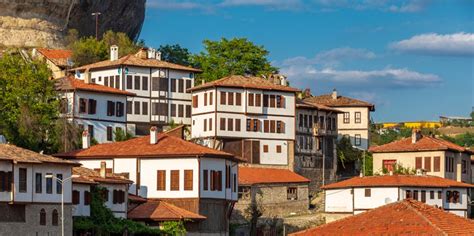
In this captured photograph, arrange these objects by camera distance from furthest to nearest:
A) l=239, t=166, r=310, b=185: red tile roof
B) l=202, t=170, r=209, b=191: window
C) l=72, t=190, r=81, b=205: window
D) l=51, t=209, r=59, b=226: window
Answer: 1. l=239, t=166, r=310, b=185: red tile roof
2. l=202, t=170, r=209, b=191: window
3. l=72, t=190, r=81, b=205: window
4. l=51, t=209, r=59, b=226: window

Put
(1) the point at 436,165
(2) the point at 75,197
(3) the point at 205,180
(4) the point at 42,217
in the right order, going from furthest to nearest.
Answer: (1) the point at 436,165 → (3) the point at 205,180 → (2) the point at 75,197 → (4) the point at 42,217

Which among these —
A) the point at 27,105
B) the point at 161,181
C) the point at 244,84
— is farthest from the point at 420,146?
the point at 27,105

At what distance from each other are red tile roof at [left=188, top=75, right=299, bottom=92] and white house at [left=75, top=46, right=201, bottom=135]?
9.03ft

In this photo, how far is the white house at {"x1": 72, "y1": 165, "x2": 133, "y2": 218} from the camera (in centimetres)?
7925

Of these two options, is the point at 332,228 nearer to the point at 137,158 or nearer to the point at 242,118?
the point at 137,158

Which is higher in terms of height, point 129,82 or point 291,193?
point 129,82

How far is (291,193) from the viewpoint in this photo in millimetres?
102875

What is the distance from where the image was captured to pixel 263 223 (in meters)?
97.3

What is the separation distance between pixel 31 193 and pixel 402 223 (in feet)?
111

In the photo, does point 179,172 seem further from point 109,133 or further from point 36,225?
point 109,133

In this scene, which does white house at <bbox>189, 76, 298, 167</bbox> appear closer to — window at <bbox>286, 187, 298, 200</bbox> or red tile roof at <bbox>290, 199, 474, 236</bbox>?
window at <bbox>286, 187, 298, 200</bbox>

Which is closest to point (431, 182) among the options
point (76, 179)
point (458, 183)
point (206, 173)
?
point (458, 183)

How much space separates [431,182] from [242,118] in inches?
593

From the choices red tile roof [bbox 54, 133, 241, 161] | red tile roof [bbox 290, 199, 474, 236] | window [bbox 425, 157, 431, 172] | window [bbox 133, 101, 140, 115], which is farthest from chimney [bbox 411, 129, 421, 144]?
red tile roof [bbox 290, 199, 474, 236]
